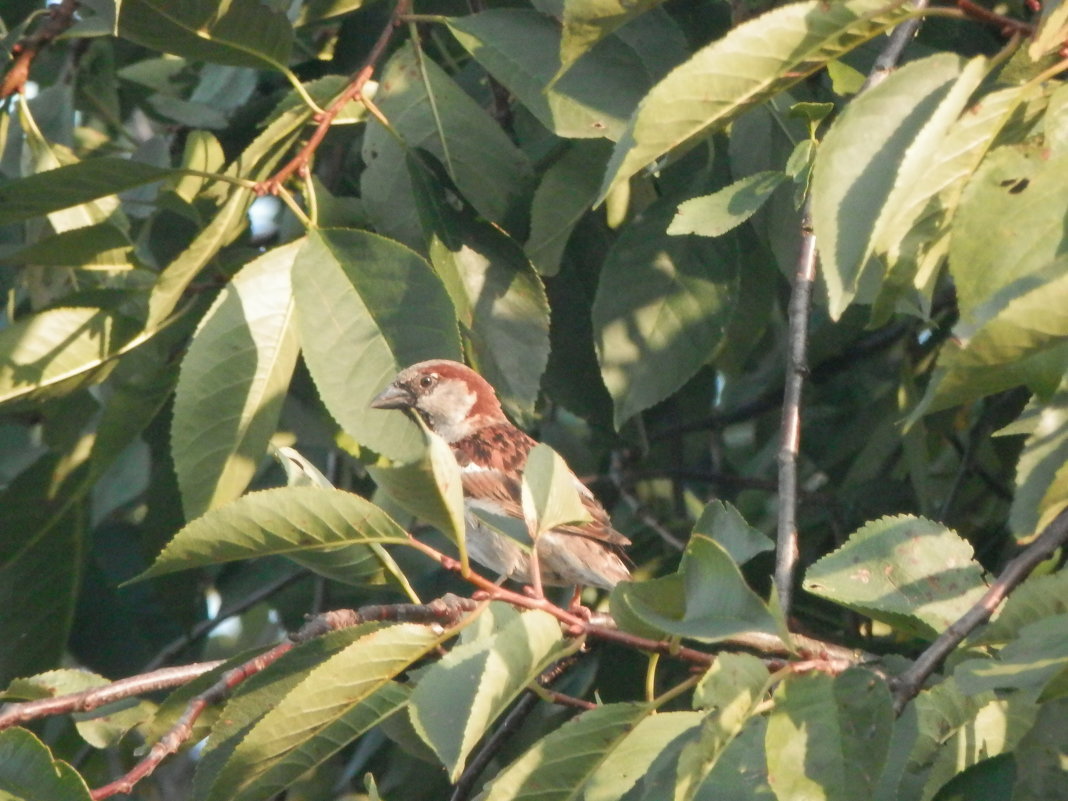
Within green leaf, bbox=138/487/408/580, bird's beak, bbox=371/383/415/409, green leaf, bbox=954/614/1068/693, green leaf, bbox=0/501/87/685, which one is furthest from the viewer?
green leaf, bbox=0/501/87/685

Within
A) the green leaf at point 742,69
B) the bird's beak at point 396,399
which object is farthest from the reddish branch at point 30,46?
the green leaf at point 742,69

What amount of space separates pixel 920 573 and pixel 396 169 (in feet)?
4.68

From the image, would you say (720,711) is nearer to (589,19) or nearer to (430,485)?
(430,485)

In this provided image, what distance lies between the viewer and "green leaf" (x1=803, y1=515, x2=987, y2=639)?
1.72 m

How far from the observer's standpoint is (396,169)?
8.98ft

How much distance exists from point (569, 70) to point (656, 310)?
0.53 m

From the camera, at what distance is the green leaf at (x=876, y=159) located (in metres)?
1.50

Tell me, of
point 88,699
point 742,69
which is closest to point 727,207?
point 742,69

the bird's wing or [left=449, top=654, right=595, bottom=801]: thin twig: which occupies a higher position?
[left=449, top=654, right=595, bottom=801]: thin twig

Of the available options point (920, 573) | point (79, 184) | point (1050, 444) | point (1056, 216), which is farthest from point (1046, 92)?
point (79, 184)

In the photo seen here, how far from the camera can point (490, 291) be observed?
2766mm

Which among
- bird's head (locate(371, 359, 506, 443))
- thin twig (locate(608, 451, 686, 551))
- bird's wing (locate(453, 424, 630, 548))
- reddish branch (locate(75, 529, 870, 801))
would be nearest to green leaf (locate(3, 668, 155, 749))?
reddish branch (locate(75, 529, 870, 801))

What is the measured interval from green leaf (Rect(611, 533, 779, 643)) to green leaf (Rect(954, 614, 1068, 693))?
0.20 metres

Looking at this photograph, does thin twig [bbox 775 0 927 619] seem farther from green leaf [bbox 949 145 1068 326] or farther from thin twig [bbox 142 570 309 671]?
thin twig [bbox 142 570 309 671]
